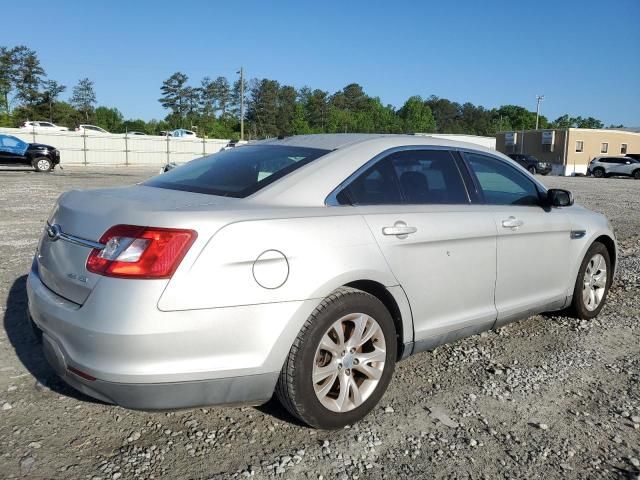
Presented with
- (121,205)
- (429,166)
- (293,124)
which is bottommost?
(121,205)

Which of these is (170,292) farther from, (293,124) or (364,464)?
(293,124)

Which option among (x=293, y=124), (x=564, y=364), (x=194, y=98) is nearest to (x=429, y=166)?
(x=564, y=364)

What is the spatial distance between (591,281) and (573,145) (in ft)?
196

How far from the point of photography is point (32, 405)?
305 cm

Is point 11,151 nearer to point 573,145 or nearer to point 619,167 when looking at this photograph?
point 619,167

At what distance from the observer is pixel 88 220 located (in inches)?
103

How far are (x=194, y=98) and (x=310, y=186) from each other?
9343 cm

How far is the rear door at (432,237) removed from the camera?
10.1 feet

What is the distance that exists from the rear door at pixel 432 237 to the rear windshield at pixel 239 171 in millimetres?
400

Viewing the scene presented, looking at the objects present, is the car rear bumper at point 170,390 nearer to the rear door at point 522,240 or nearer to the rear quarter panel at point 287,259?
the rear quarter panel at point 287,259

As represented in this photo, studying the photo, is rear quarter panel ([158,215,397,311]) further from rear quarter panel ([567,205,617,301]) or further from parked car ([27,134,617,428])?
rear quarter panel ([567,205,617,301])

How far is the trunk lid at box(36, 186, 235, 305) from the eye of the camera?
245 centimetres

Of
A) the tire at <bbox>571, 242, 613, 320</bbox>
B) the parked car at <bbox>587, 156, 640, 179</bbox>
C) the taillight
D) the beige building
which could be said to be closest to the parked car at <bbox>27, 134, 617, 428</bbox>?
the taillight

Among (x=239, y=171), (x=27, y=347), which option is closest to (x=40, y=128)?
(x=27, y=347)
